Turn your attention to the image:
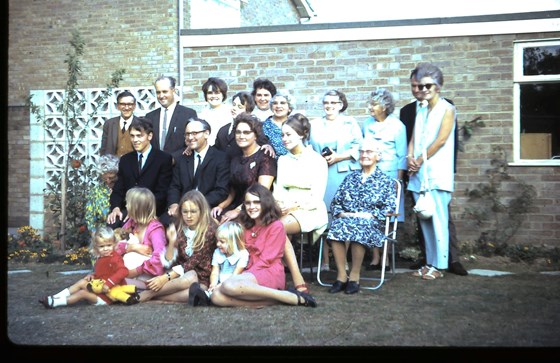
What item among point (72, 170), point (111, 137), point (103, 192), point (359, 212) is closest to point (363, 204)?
point (359, 212)

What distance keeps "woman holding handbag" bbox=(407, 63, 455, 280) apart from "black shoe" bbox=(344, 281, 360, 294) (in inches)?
→ 34.0

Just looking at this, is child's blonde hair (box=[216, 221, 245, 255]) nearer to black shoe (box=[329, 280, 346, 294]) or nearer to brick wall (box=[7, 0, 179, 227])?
black shoe (box=[329, 280, 346, 294])

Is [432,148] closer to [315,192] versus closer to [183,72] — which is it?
[315,192]

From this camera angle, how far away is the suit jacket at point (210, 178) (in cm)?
573

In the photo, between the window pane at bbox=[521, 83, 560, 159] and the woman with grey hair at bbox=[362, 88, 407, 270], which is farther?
the window pane at bbox=[521, 83, 560, 159]

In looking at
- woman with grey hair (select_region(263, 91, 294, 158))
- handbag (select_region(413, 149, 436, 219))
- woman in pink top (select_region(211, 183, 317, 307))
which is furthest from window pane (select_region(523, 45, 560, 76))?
woman in pink top (select_region(211, 183, 317, 307))

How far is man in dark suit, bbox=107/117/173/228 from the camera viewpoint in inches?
230

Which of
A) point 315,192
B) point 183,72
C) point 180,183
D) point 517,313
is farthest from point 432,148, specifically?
point 183,72

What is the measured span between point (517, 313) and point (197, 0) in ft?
24.1

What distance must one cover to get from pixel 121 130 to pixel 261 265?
249 cm

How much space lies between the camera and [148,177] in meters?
5.83

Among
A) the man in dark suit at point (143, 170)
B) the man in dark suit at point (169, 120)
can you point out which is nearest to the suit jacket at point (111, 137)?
the man in dark suit at point (169, 120)

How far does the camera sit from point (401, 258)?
7.11 metres

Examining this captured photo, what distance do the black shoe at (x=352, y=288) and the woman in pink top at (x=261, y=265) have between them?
561 mm
